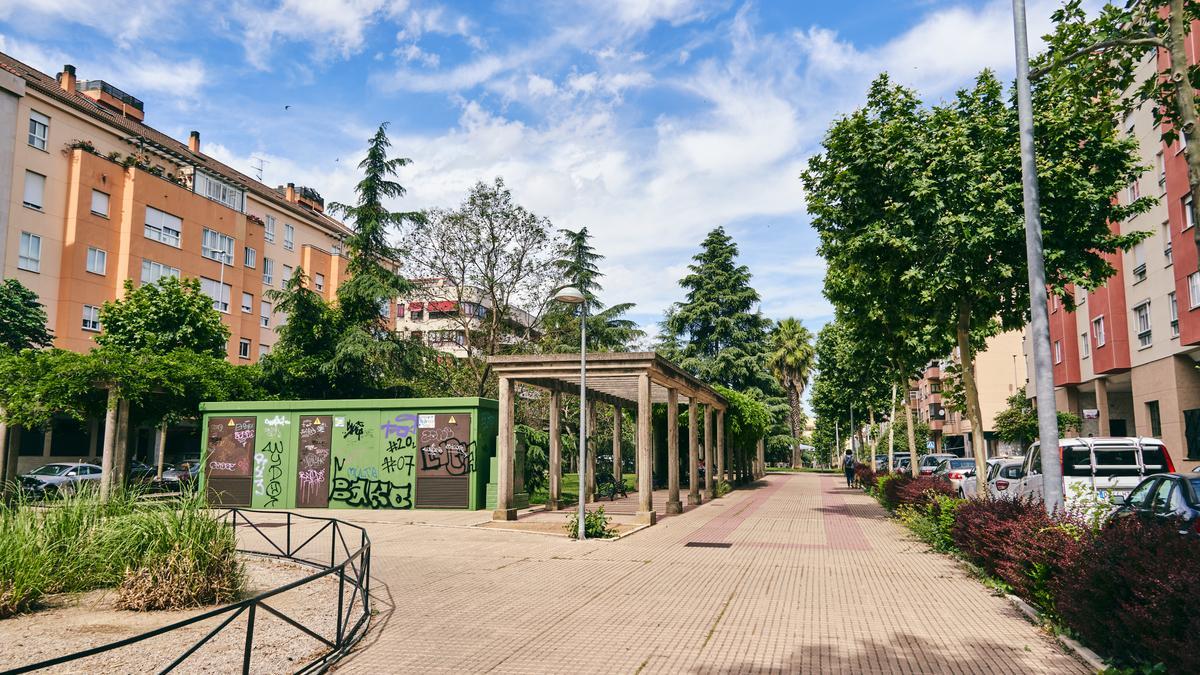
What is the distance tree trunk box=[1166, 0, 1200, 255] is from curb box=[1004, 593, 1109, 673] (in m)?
3.32

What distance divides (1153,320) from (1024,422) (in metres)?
11.1

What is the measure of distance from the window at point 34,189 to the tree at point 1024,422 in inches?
1837

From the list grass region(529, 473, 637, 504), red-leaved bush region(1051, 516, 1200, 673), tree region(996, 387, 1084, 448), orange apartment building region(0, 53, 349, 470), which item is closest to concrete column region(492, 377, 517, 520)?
grass region(529, 473, 637, 504)

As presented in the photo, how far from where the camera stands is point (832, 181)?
1714 cm

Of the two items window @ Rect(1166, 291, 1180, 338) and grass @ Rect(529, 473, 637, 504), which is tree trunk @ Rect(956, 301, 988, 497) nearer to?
grass @ Rect(529, 473, 637, 504)

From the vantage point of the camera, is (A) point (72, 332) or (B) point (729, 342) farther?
(B) point (729, 342)

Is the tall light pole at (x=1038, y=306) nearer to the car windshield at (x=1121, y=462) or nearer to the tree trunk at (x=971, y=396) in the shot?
the car windshield at (x=1121, y=462)

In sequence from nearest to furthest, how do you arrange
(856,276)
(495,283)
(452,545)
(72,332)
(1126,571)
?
(1126,571) → (452,545) → (856,276) → (495,283) → (72,332)

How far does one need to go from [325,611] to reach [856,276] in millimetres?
12649

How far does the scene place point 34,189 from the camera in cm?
3612

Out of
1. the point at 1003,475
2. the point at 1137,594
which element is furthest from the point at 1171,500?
the point at 1003,475

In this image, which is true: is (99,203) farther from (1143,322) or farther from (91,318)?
(1143,322)

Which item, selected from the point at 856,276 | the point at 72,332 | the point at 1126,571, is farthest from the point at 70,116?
the point at 1126,571

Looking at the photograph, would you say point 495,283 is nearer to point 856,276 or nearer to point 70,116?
point 856,276
